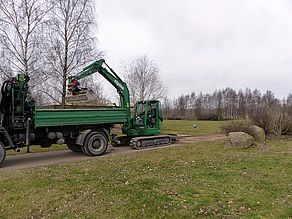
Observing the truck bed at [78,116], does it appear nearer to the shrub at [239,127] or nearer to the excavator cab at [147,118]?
the excavator cab at [147,118]

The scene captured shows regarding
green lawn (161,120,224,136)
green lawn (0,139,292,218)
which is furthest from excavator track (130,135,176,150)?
green lawn (161,120,224,136)

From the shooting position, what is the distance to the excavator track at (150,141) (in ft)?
40.5

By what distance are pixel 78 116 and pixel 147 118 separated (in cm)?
422

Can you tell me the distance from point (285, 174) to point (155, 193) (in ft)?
11.6

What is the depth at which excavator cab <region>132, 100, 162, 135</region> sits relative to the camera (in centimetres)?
1329

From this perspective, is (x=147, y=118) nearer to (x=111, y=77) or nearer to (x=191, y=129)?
(x=111, y=77)

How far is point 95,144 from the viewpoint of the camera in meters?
10.8

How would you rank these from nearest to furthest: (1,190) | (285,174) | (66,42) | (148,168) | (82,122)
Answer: (1,190), (285,174), (148,168), (82,122), (66,42)

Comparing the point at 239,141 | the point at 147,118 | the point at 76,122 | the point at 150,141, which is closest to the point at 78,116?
the point at 76,122

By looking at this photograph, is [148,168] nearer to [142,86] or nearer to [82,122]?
[82,122]

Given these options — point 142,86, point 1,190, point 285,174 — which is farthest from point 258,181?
point 142,86

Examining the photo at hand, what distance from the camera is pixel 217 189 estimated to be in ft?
18.0

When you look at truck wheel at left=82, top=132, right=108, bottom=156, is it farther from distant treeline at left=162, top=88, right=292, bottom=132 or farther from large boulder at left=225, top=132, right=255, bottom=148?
distant treeline at left=162, top=88, right=292, bottom=132

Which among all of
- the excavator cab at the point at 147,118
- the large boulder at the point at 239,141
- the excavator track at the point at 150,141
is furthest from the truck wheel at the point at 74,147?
the large boulder at the point at 239,141
